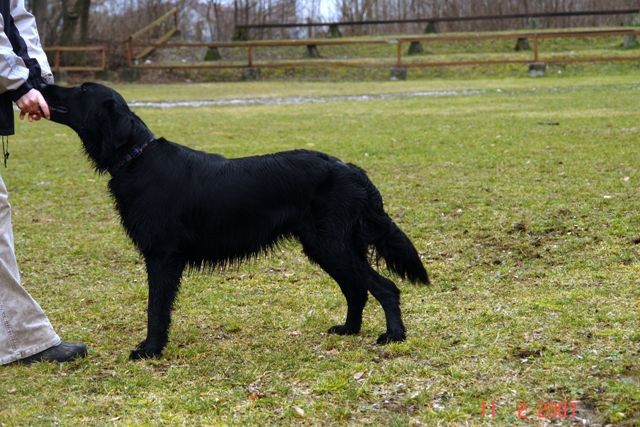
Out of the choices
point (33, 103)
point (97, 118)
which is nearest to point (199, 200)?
point (97, 118)

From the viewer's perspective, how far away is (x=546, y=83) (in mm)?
25703

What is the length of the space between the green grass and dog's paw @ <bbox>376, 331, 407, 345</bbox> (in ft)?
0.35

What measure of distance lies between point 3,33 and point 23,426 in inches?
75.6

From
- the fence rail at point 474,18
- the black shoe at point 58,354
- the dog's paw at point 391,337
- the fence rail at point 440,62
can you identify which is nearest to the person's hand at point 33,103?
the black shoe at point 58,354

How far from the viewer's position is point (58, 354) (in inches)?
Result: 173

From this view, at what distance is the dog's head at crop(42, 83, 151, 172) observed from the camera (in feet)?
14.9

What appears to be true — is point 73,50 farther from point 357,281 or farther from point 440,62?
point 357,281

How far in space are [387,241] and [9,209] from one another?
6.73 ft

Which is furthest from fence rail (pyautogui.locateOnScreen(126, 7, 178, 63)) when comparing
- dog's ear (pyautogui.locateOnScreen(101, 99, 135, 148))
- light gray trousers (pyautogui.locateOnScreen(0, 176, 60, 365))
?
light gray trousers (pyautogui.locateOnScreen(0, 176, 60, 365))

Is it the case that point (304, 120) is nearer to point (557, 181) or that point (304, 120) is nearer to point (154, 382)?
point (557, 181)

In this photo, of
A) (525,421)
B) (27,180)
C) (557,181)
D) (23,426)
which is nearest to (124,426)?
(23,426)

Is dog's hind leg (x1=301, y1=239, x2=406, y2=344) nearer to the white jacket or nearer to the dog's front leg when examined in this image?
the dog's front leg

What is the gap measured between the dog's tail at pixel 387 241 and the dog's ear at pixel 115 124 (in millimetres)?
1363
